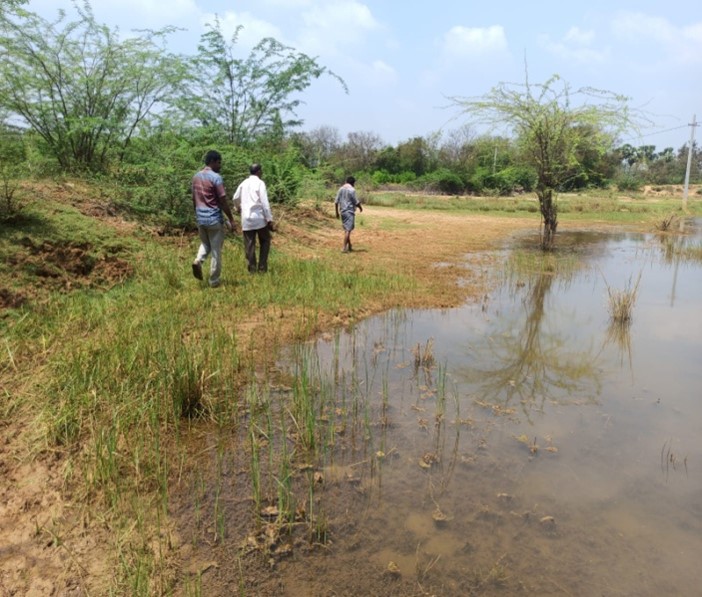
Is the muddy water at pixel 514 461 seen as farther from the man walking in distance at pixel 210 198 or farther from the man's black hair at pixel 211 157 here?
the man's black hair at pixel 211 157

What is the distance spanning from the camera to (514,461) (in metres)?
3.40

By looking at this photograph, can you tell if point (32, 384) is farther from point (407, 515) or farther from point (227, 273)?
point (227, 273)

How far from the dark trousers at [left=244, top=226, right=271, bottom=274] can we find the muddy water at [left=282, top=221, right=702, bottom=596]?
2.51m

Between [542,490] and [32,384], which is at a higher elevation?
[32,384]

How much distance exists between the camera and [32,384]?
3793 mm

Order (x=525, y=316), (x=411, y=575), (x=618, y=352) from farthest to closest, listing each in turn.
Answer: (x=525, y=316)
(x=618, y=352)
(x=411, y=575)

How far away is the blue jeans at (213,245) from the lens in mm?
6883

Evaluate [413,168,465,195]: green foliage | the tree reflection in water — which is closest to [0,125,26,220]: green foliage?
the tree reflection in water

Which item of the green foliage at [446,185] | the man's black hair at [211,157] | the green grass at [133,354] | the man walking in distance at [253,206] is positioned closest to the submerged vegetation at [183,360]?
the green grass at [133,354]

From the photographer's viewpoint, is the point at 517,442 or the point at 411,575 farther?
the point at 517,442

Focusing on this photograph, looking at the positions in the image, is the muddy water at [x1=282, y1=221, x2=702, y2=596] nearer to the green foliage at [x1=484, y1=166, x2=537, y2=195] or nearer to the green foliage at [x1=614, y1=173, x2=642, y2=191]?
the green foliage at [x1=484, y1=166, x2=537, y2=195]

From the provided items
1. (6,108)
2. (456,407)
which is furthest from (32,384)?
(6,108)

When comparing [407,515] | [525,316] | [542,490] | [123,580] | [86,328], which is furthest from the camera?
[525,316]

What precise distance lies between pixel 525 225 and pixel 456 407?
17.9 m
